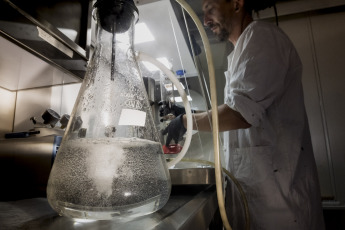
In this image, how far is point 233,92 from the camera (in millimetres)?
737

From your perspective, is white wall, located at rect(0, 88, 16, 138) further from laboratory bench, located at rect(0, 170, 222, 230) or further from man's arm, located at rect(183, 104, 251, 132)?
man's arm, located at rect(183, 104, 251, 132)

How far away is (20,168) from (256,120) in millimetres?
742

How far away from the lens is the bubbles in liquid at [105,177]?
27 cm

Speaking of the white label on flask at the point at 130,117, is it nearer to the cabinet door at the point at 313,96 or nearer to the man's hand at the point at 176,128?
the man's hand at the point at 176,128

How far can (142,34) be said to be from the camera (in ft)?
2.85

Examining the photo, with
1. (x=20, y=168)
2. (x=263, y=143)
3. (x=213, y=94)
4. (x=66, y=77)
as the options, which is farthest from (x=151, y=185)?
(x=66, y=77)

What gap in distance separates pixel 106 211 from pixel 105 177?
0.04 metres

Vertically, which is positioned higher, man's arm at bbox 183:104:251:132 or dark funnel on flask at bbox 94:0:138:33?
dark funnel on flask at bbox 94:0:138:33

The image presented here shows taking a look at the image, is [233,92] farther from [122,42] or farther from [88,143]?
[88,143]

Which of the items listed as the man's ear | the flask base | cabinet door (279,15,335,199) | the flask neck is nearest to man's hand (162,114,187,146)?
the flask neck

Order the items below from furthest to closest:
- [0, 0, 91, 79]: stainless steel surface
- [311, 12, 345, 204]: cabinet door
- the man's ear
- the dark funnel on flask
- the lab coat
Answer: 1. [311, 12, 345, 204]: cabinet door
2. the man's ear
3. the lab coat
4. [0, 0, 91, 79]: stainless steel surface
5. the dark funnel on flask

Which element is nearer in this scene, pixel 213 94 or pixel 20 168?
pixel 213 94

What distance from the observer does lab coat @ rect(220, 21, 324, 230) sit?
0.70 meters

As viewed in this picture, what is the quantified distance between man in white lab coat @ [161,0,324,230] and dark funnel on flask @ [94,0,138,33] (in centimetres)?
41
